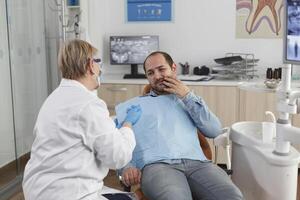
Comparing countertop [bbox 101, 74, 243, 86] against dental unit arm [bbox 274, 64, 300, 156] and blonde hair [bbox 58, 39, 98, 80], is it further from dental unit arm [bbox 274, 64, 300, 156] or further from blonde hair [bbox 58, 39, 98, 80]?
blonde hair [bbox 58, 39, 98, 80]

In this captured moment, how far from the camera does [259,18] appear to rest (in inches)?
149

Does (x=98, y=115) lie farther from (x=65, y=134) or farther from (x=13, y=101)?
(x=13, y=101)

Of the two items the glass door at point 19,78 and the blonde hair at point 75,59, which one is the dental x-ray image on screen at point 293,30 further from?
the glass door at point 19,78

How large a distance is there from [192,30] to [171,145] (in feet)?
6.76

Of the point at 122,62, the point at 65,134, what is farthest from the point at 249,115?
the point at 65,134

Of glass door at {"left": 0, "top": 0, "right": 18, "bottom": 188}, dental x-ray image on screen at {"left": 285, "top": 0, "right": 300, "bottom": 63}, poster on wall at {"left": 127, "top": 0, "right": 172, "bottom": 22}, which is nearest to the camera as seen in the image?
dental x-ray image on screen at {"left": 285, "top": 0, "right": 300, "bottom": 63}

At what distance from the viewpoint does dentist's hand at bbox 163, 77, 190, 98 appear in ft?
7.16

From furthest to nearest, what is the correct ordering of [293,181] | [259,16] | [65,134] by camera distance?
[259,16] < [293,181] < [65,134]

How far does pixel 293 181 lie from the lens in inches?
77.9

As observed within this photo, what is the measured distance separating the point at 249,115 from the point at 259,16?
0.97 metres

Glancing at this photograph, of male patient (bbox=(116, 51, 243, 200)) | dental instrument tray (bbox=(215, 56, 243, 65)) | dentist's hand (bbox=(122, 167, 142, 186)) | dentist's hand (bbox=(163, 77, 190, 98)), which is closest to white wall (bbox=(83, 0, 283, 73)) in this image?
dental instrument tray (bbox=(215, 56, 243, 65))

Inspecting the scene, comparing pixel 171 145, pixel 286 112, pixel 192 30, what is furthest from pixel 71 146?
pixel 192 30

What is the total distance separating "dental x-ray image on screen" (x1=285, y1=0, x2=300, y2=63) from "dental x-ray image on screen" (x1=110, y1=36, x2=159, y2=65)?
2200 millimetres

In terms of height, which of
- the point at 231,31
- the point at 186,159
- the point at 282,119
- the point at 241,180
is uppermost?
the point at 231,31
